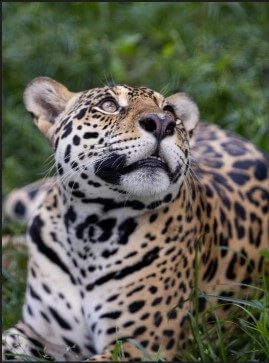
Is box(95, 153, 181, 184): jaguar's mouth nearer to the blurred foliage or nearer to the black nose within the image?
the black nose

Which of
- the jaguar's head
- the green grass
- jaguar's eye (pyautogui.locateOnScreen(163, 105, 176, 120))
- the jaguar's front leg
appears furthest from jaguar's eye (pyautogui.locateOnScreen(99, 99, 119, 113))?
the jaguar's front leg

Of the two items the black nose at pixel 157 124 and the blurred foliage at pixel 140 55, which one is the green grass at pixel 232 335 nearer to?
the black nose at pixel 157 124

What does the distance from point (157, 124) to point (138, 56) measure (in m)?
4.60

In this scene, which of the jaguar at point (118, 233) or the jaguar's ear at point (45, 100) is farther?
the jaguar's ear at point (45, 100)

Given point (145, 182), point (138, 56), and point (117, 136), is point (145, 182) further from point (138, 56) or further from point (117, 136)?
point (138, 56)

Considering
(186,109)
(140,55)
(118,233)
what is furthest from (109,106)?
(140,55)

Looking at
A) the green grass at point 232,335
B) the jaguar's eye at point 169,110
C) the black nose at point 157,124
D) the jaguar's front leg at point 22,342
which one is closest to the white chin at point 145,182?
the black nose at point 157,124

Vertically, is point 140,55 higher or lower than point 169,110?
lower

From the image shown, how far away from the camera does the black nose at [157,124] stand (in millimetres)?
4562

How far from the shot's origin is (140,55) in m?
9.07

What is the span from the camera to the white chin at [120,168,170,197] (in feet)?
15.2

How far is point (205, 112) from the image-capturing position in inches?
313

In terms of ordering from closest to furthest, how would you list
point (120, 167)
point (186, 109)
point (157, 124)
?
1. point (157, 124)
2. point (120, 167)
3. point (186, 109)

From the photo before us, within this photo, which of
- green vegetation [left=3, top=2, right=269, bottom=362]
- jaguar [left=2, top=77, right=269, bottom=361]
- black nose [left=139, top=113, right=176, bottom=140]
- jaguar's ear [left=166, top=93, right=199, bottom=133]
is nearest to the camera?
black nose [left=139, top=113, right=176, bottom=140]
